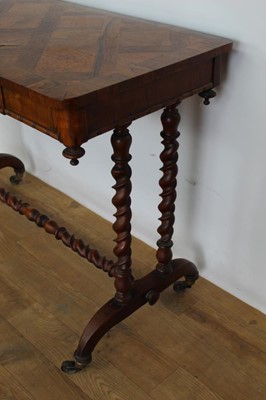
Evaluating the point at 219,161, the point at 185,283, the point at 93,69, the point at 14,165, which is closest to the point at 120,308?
the point at 185,283

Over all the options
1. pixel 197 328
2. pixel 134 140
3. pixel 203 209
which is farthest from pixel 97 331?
pixel 134 140

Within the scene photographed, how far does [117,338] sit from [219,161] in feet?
1.87

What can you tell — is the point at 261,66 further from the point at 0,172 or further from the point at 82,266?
the point at 0,172

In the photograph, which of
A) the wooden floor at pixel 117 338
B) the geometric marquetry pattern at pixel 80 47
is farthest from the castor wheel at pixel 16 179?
the geometric marquetry pattern at pixel 80 47

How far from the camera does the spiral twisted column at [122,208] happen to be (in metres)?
1.16

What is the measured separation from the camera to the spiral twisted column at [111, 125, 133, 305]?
1.16 m

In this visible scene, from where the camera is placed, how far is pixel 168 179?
4.54 feet

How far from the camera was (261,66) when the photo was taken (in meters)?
1.23

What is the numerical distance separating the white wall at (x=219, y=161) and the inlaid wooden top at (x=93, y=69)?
66 mm

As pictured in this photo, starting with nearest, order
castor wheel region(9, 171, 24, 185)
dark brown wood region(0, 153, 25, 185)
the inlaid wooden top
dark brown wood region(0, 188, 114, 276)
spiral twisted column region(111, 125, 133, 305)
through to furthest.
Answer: the inlaid wooden top → spiral twisted column region(111, 125, 133, 305) → dark brown wood region(0, 188, 114, 276) → dark brown wood region(0, 153, 25, 185) → castor wheel region(9, 171, 24, 185)

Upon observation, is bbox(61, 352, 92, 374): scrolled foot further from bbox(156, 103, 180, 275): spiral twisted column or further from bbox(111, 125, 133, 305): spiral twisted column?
bbox(156, 103, 180, 275): spiral twisted column

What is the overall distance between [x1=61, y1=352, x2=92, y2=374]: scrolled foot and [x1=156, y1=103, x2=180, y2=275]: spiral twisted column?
1.09 ft

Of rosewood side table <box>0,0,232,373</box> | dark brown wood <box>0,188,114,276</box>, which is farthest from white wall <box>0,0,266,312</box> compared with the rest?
dark brown wood <box>0,188,114,276</box>

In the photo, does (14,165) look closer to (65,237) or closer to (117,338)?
(65,237)
